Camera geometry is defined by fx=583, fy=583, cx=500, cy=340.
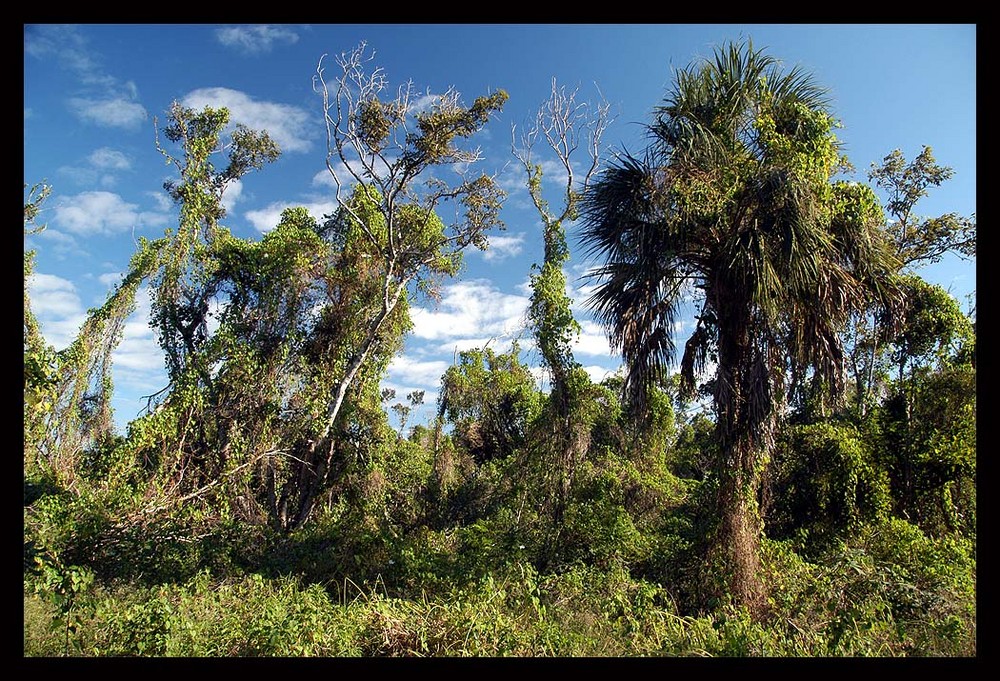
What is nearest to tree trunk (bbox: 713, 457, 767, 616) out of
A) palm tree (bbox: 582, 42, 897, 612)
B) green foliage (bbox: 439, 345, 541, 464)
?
palm tree (bbox: 582, 42, 897, 612)

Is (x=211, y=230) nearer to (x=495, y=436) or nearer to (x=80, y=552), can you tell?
(x=80, y=552)

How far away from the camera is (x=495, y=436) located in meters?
16.6

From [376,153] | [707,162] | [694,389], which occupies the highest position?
[376,153]

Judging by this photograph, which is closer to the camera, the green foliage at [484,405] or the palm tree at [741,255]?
the palm tree at [741,255]

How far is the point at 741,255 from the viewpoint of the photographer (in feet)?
22.1

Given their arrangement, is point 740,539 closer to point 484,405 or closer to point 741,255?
point 741,255

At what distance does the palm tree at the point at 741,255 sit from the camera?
6.69 meters

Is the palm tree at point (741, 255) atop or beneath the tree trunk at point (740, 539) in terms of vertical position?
atop

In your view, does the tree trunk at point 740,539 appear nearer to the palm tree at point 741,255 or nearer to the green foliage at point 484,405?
the palm tree at point 741,255

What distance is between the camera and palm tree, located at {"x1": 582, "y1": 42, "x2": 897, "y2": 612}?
21.9 feet

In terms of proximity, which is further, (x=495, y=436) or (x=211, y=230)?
(x=495, y=436)

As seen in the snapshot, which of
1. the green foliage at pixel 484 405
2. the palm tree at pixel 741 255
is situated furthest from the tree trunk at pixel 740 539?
the green foliage at pixel 484 405
